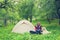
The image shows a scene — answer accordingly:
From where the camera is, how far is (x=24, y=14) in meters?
35.7

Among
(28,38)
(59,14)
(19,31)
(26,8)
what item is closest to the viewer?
(28,38)

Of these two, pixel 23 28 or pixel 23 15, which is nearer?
pixel 23 28

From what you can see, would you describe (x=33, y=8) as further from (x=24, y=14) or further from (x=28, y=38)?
(x=28, y=38)

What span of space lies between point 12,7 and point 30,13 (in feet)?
30.8

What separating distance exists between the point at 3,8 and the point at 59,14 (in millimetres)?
7810

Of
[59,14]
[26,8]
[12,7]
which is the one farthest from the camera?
[26,8]

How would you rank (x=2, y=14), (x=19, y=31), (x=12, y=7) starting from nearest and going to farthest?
Result: (x=19, y=31) < (x=12, y=7) < (x=2, y=14)

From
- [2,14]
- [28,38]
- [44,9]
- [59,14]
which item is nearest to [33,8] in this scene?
[44,9]

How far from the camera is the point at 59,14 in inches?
1256

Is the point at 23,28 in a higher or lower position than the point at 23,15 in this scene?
higher

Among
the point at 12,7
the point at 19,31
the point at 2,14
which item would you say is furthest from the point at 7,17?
the point at 19,31

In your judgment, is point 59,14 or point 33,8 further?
point 33,8

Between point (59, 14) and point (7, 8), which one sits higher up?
point (7, 8)

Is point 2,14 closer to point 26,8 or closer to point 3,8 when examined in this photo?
point 3,8
